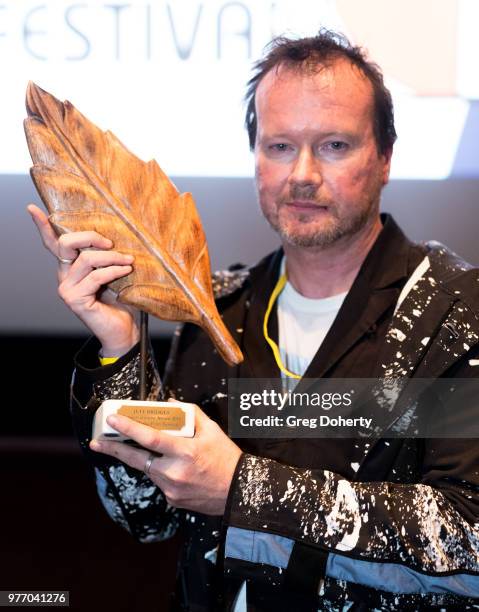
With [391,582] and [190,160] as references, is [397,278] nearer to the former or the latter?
[391,582]

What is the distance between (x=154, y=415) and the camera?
38.2 inches

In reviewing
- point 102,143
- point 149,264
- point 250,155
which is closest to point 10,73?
point 250,155

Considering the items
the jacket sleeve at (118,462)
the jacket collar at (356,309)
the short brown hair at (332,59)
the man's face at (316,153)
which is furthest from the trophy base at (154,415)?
the short brown hair at (332,59)

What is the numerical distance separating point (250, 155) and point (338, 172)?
0.46 meters

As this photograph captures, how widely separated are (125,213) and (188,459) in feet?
0.99

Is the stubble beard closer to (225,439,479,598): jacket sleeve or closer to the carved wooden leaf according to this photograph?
the carved wooden leaf

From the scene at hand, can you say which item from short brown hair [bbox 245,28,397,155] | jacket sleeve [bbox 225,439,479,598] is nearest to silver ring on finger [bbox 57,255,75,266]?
jacket sleeve [bbox 225,439,479,598]

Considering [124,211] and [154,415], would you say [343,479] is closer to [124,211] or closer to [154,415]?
[154,415]

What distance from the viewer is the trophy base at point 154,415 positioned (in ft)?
3.17

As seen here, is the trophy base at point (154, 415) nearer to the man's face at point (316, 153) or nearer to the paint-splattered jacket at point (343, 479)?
the paint-splattered jacket at point (343, 479)

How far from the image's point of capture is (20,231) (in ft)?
5.63

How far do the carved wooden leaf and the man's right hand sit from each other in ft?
0.06

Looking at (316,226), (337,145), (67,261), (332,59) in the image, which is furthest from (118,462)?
(332,59)

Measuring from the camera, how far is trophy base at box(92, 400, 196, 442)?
3.17 feet
